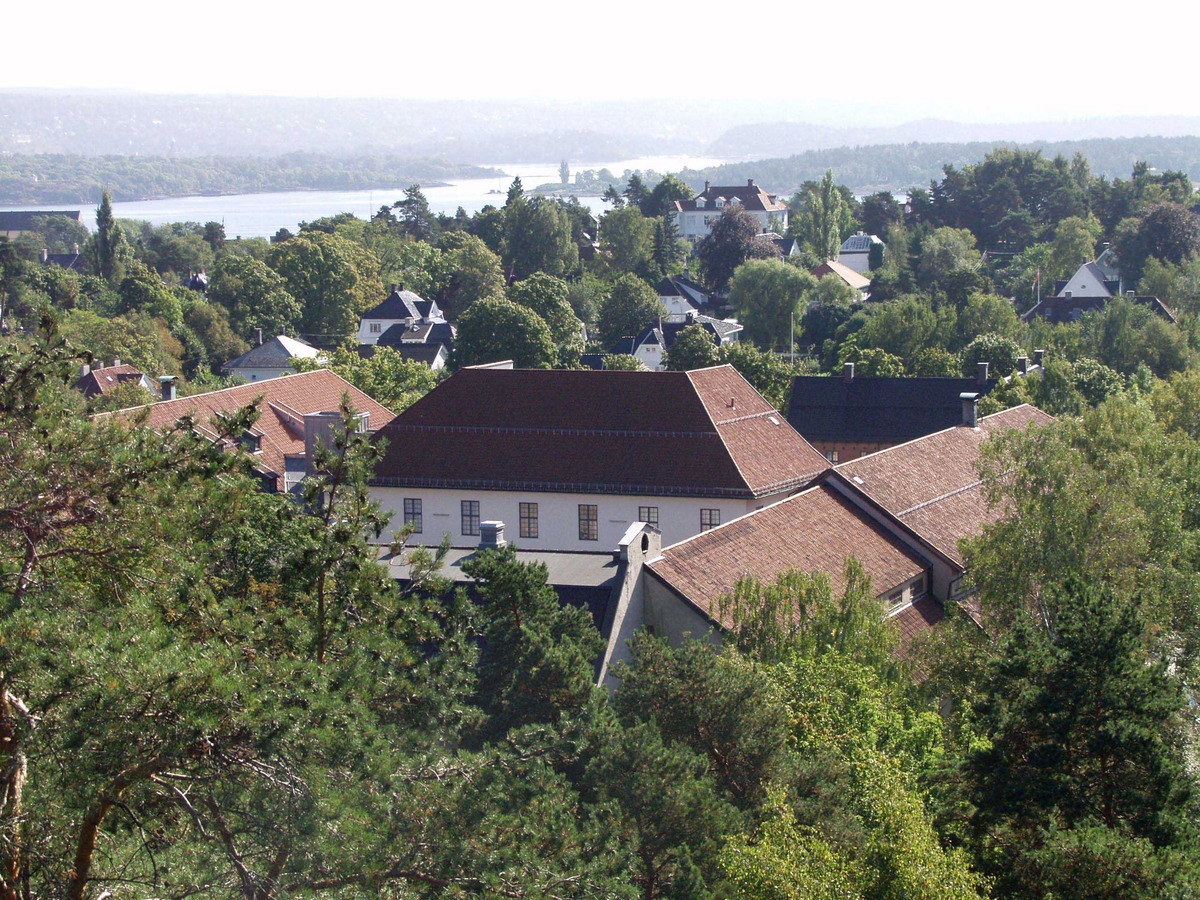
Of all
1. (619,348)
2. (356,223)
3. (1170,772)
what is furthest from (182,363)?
(1170,772)

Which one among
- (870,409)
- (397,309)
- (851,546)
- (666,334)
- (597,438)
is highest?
(597,438)

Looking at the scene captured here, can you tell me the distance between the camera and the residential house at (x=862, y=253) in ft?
516

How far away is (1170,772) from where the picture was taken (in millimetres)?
17750

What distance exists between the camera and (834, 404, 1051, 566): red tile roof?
38.3 meters

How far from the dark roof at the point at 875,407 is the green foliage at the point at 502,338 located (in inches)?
664

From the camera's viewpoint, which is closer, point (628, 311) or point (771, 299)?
point (771, 299)

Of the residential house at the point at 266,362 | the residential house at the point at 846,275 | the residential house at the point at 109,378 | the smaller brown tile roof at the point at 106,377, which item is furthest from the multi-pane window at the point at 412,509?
the residential house at the point at 846,275

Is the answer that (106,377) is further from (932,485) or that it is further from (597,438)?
(932,485)

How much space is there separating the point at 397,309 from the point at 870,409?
194 ft

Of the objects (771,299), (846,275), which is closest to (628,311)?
(771,299)

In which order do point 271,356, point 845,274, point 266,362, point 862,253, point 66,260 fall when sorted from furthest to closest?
point 66,260 → point 862,253 → point 845,274 → point 271,356 → point 266,362

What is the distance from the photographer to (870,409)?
67.6 m

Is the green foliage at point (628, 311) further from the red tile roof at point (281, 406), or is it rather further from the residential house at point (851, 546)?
the residential house at point (851, 546)

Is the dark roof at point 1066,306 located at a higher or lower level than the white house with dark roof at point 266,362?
higher
